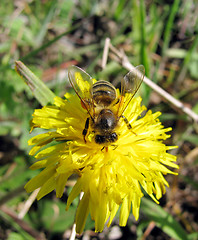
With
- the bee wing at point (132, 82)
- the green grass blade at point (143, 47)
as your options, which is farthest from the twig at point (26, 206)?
the green grass blade at point (143, 47)

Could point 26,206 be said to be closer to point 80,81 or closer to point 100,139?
point 100,139

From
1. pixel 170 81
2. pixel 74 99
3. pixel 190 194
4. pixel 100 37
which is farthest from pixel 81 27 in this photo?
pixel 190 194

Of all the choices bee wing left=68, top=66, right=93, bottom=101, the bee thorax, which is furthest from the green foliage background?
the bee thorax

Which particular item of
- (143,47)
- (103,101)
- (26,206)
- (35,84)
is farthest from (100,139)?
(143,47)

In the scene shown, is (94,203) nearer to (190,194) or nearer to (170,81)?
(190,194)

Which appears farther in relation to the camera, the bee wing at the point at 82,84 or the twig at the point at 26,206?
the twig at the point at 26,206

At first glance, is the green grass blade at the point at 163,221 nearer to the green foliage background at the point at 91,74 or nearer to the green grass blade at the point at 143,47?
the green foliage background at the point at 91,74
